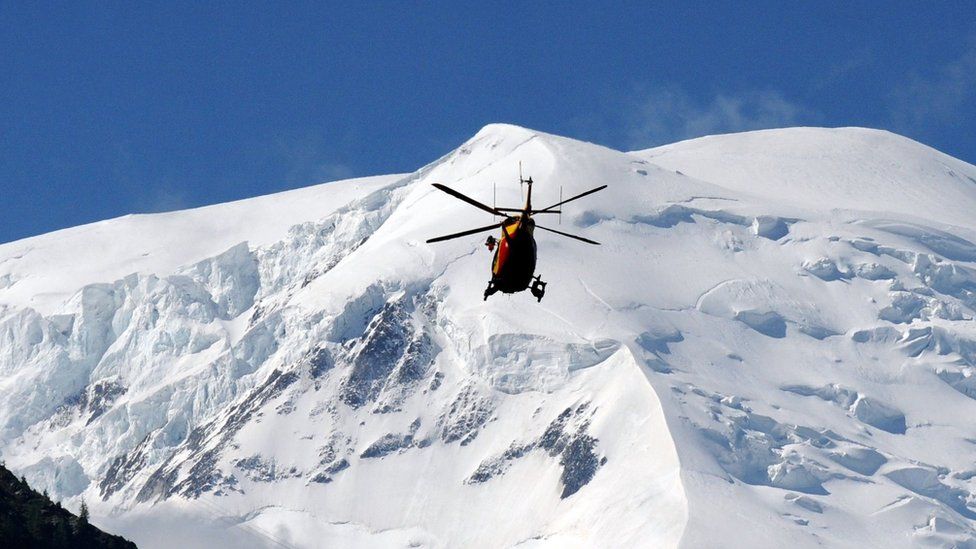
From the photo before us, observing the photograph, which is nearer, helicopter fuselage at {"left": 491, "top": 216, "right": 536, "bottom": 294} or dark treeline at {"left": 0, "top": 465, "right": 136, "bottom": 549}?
helicopter fuselage at {"left": 491, "top": 216, "right": 536, "bottom": 294}

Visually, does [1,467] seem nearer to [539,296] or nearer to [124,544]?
[124,544]

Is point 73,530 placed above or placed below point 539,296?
below

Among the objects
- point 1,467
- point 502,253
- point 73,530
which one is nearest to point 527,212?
point 502,253

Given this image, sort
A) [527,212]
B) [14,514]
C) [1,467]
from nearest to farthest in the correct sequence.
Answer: [527,212] → [14,514] → [1,467]

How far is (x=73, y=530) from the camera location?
171 meters

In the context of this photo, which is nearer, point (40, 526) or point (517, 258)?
point (517, 258)

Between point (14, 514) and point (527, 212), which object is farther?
point (14, 514)

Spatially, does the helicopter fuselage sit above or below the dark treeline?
above

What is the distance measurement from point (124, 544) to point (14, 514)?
1074cm

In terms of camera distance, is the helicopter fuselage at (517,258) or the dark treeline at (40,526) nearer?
the helicopter fuselage at (517,258)

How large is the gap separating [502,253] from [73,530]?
228 ft

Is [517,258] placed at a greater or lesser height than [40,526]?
greater

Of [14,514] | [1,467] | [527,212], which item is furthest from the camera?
[1,467]

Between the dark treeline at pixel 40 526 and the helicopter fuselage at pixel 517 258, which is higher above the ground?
the helicopter fuselage at pixel 517 258
